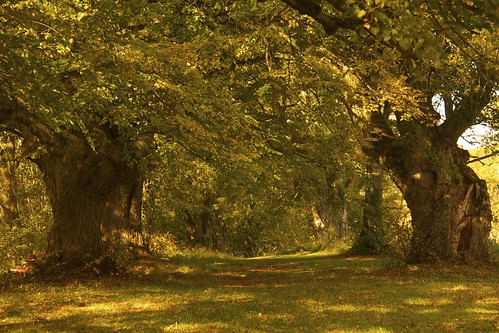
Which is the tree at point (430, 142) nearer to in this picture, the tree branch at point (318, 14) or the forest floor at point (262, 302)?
the forest floor at point (262, 302)

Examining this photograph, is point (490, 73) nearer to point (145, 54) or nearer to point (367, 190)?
point (145, 54)

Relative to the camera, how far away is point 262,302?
1428 centimetres

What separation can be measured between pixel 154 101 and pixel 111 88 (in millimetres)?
2513

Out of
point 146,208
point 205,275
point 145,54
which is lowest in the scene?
point 205,275

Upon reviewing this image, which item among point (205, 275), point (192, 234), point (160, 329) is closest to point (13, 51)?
point (160, 329)

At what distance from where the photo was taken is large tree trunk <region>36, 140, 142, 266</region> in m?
17.9

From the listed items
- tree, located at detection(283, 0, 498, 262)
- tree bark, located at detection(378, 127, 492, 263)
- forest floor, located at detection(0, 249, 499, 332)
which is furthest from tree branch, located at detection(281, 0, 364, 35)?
tree bark, located at detection(378, 127, 492, 263)

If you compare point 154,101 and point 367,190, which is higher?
point 154,101

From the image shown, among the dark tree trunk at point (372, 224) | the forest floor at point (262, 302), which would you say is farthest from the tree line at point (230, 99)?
the dark tree trunk at point (372, 224)

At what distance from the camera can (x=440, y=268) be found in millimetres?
19750

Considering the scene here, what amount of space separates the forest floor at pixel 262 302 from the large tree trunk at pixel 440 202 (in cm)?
84

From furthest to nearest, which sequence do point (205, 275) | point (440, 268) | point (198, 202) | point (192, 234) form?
1. point (192, 234)
2. point (198, 202)
3. point (205, 275)
4. point (440, 268)

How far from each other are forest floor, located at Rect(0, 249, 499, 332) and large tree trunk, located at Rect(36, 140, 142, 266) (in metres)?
1.12

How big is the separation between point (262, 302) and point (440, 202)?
9314 mm
